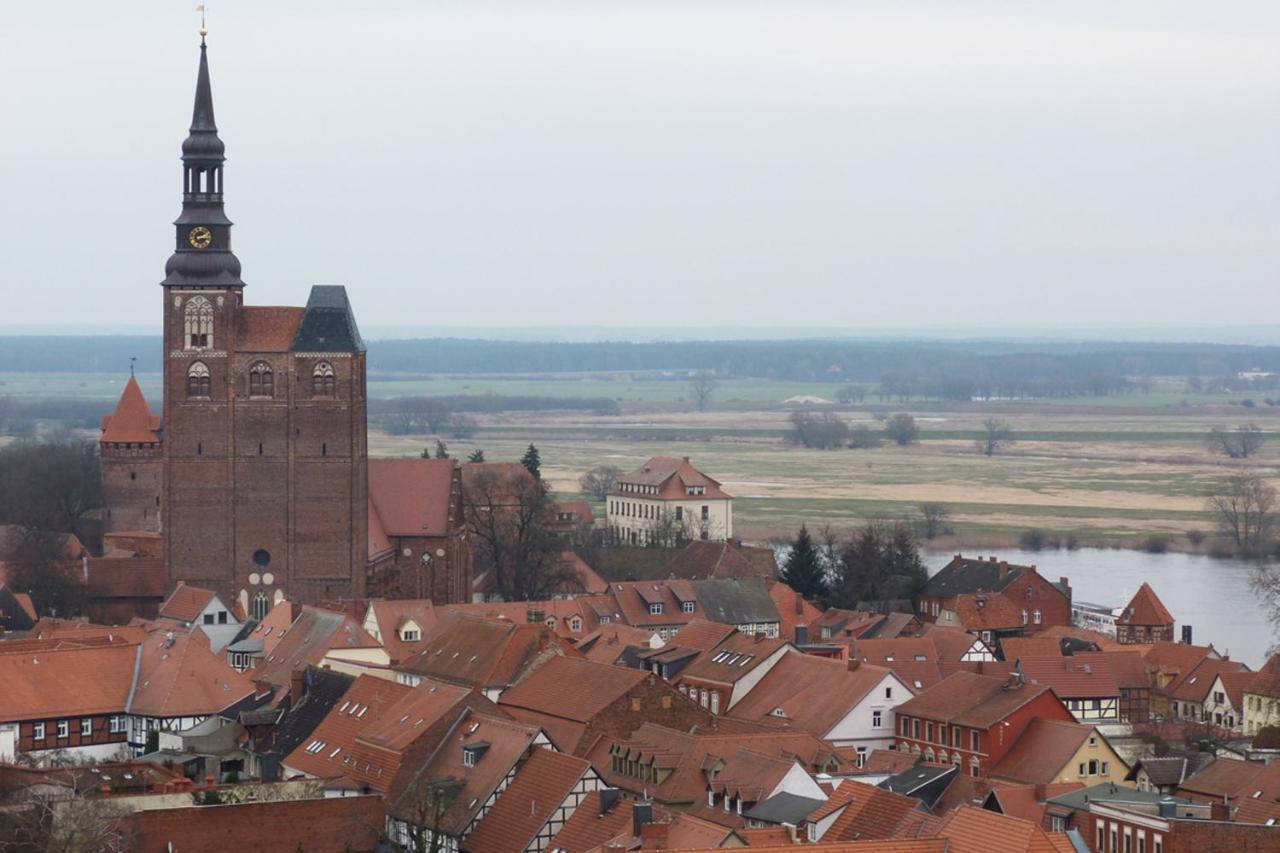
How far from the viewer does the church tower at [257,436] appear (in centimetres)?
10331

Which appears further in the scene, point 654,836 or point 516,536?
point 516,536

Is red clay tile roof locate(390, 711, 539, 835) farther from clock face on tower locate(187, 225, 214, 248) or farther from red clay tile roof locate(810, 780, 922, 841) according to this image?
clock face on tower locate(187, 225, 214, 248)

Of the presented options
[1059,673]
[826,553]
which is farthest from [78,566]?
[1059,673]

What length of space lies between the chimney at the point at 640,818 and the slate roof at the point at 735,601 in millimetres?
47866

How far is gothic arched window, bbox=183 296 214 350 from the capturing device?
103562 mm

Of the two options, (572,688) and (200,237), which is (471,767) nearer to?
(572,688)

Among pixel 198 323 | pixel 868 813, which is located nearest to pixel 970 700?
pixel 868 813

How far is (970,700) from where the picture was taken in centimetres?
6938

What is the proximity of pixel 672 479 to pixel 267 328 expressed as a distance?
41712 millimetres

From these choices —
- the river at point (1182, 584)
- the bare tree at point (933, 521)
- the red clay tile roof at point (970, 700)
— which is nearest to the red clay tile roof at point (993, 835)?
the red clay tile roof at point (970, 700)

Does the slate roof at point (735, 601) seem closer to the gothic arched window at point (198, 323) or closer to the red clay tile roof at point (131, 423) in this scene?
the gothic arched window at point (198, 323)

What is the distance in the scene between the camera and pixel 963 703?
6938 cm

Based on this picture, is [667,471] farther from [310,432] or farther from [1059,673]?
[1059,673]

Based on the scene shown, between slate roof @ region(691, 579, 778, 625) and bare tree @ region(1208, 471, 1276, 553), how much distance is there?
155 ft
